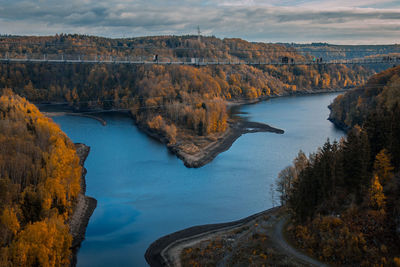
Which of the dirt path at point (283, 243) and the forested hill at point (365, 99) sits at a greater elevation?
the forested hill at point (365, 99)

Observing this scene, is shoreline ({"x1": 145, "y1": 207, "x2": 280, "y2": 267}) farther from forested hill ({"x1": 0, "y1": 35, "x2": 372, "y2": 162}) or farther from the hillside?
forested hill ({"x1": 0, "y1": 35, "x2": 372, "y2": 162})

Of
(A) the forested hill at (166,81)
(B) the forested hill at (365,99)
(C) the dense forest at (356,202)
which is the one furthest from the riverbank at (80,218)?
(B) the forested hill at (365,99)

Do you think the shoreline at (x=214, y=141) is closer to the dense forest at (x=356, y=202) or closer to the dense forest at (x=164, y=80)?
the dense forest at (x=164, y=80)

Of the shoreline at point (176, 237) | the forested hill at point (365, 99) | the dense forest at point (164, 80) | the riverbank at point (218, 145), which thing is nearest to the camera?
the shoreline at point (176, 237)

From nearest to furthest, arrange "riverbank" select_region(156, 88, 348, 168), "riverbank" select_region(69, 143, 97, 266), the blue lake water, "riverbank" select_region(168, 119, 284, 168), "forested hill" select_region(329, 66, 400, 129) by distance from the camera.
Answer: "riverbank" select_region(69, 143, 97, 266)
the blue lake water
"riverbank" select_region(168, 119, 284, 168)
"riverbank" select_region(156, 88, 348, 168)
"forested hill" select_region(329, 66, 400, 129)

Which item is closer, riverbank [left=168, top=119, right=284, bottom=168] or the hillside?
the hillside

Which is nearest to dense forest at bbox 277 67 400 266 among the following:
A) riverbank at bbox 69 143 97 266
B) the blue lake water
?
the blue lake water
